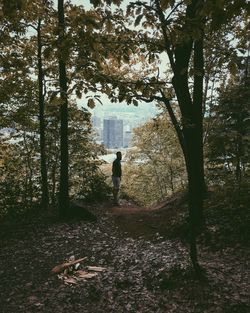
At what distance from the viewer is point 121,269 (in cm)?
889

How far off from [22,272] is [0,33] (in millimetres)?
10312

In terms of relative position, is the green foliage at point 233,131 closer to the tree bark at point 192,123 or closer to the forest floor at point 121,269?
the tree bark at point 192,123

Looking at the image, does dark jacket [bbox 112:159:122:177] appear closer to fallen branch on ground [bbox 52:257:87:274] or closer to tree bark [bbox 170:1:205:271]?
tree bark [bbox 170:1:205:271]

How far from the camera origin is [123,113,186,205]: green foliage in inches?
1353

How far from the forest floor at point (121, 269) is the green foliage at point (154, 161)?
66.9 feet

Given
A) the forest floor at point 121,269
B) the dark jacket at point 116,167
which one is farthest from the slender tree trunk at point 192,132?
the dark jacket at point 116,167

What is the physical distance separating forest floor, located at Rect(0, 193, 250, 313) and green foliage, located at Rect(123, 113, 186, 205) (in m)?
20.4

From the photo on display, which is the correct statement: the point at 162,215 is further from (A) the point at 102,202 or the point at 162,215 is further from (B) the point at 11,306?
(B) the point at 11,306

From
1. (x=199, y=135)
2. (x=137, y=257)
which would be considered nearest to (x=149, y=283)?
(x=137, y=257)

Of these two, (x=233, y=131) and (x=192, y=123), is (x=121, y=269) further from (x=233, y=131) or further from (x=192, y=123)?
(x=233, y=131)

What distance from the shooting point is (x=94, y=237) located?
1247cm

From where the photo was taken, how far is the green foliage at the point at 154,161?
113 ft

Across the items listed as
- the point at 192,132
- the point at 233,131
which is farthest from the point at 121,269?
the point at 233,131

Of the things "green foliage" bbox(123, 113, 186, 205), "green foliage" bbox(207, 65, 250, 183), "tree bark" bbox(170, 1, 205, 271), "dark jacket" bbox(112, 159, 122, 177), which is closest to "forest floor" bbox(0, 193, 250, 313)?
"tree bark" bbox(170, 1, 205, 271)
